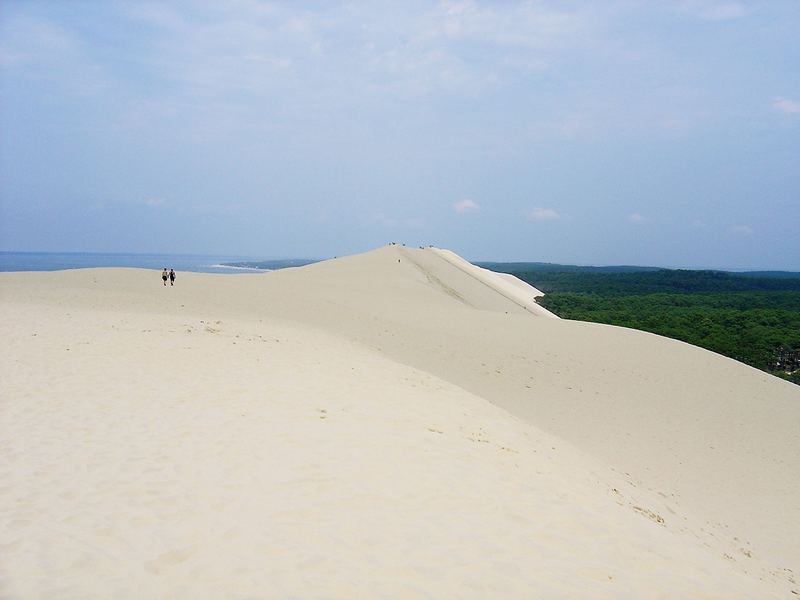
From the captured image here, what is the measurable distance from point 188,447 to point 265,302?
50.4ft

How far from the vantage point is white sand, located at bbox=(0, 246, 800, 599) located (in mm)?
4051

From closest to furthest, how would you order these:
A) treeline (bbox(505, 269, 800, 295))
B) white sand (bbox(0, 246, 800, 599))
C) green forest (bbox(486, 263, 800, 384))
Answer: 1. white sand (bbox(0, 246, 800, 599))
2. green forest (bbox(486, 263, 800, 384))
3. treeline (bbox(505, 269, 800, 295))

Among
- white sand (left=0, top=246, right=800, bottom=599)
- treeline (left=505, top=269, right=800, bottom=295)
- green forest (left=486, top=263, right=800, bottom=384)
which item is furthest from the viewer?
treeline (left=505, top=269, right=800, bottom=295)

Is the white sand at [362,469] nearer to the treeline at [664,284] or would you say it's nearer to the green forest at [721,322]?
the green forest at [721,322]

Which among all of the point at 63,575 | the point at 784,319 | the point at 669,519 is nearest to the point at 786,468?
the point at 669,519

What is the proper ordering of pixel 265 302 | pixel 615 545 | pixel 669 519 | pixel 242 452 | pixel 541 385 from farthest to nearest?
pixel 265 302 → pixel 541 385 → pixel 669 519 → pixel 242 452 → pixel 615 545

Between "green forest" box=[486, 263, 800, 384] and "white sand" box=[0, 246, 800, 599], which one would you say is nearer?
"white sand" box=[0, 246, 800, 599]

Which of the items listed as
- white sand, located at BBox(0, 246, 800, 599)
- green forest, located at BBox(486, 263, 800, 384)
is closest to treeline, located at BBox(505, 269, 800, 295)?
green forest, located at BBox(486, 263, 800, 384)

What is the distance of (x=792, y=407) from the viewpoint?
15.1 m

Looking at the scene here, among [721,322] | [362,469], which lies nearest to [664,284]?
[721,322]

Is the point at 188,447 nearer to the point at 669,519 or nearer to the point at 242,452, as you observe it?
the point at 242,452

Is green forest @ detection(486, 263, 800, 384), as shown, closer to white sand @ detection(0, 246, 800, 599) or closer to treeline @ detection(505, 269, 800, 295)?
white sand @ detection(0, 246, 800, 599)

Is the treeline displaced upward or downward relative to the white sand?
upward

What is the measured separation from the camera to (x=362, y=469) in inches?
229
